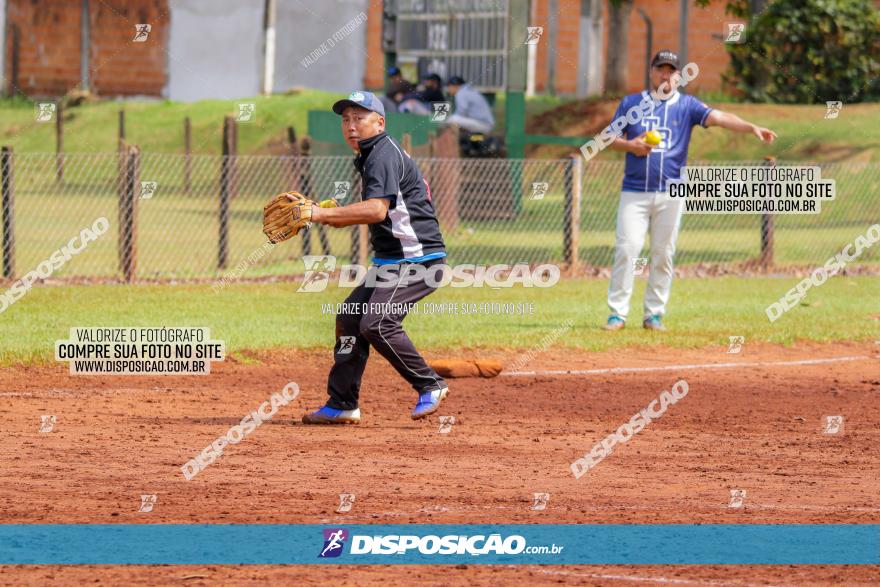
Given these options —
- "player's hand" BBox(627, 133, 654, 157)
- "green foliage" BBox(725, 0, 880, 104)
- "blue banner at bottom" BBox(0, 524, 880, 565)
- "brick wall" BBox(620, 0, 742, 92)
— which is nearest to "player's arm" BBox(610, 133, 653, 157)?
"player's hand" BBox(627, 133, 654, 157)

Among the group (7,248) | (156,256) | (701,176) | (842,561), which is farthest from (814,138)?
(842,561)

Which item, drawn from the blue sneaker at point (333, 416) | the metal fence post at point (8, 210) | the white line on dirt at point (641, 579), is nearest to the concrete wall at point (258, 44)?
the metal fence post at point (8, 210)

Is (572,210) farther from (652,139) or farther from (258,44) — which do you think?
(258,44)

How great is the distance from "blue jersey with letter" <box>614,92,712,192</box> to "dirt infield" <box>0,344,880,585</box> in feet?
6.16

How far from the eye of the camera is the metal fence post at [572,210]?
1783 cm

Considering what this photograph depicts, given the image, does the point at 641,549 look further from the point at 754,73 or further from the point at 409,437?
the point at 754,73

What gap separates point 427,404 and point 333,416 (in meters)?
0.65

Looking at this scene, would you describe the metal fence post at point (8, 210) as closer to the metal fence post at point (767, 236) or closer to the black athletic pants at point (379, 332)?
the black athletic pants at point (379, 332)

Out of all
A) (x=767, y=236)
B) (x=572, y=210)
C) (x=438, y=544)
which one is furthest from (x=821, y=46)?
(x=438, y=544)

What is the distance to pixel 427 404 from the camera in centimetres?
927

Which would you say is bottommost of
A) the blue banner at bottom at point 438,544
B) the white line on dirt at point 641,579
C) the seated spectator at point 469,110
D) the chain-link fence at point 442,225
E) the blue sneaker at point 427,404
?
the chain-link fence at point 442,225

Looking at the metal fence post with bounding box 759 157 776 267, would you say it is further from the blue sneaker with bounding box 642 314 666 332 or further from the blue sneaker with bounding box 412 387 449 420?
→ the blue sneaker with bounding box 412 387 449 420

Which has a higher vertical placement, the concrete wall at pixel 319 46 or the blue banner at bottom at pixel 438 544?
the concrete wall at pixel 319 46

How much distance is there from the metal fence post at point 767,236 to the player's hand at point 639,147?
568 centimetres
